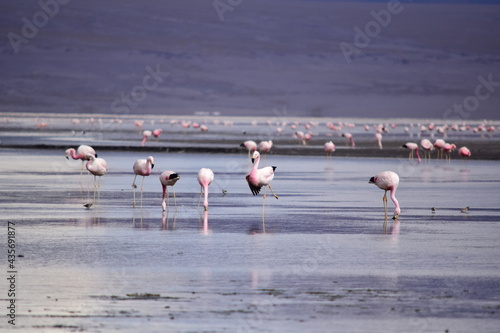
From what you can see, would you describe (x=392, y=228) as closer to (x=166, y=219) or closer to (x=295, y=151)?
(x=166, y=219)

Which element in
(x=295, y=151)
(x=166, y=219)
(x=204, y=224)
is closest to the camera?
(x=204, y=224)

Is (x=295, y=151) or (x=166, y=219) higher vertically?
(x=295, y=151)

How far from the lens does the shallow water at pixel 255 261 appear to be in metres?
8.14

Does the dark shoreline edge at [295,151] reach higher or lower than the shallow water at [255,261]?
higher

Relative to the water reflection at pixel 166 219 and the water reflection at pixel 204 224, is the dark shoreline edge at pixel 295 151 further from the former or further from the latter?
the water reflection at pixel 204 224

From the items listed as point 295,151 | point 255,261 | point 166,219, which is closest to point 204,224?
point 166,219

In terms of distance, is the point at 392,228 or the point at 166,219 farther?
the point at 166,219

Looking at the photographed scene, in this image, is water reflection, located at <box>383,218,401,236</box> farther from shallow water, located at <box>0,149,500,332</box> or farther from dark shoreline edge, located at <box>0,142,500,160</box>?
dark shoreline edge, located at <box>0,142,500,160</box>

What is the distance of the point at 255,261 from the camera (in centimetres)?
1117

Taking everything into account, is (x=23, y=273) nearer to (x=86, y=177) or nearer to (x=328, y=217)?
(x=328, y=217)

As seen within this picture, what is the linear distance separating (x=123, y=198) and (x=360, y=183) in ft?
25.0

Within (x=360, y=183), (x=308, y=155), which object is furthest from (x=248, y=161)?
(x=360, y=183)

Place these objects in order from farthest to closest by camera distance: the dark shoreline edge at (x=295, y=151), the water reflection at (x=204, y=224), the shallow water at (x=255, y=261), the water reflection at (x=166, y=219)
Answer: the dark shoreline edge at (x=295, y=151), the water reflection at (x=166, y=219), the water reflection at (x=204, y=224), the shallow water at (x=255, y=261)

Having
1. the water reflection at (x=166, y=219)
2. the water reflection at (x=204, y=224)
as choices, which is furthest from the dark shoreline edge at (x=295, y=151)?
the water reflection at (x=204, y=224)
